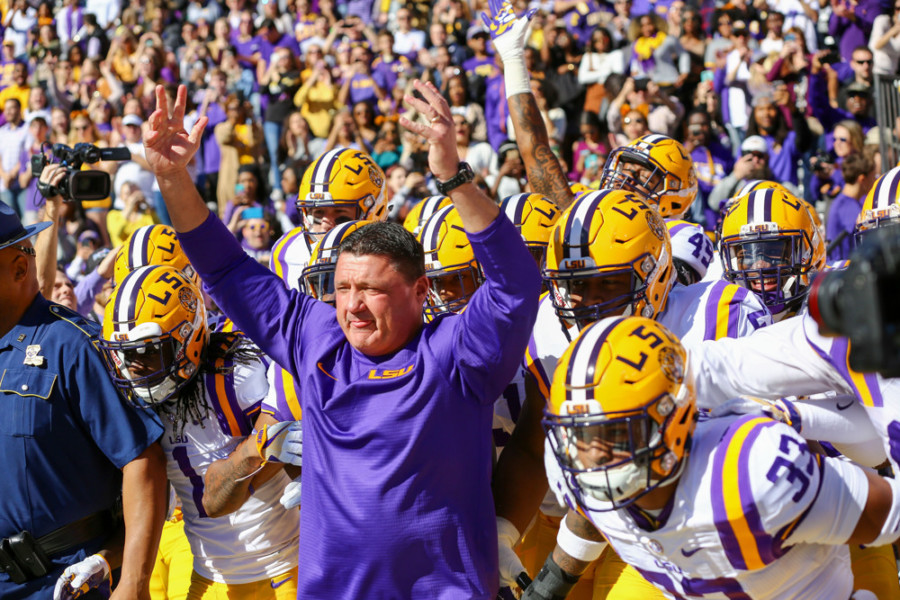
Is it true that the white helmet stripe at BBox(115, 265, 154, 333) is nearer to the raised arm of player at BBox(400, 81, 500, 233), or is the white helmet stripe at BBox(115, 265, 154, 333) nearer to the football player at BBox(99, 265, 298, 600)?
the football player at BBox(99, 265, 298, 600)

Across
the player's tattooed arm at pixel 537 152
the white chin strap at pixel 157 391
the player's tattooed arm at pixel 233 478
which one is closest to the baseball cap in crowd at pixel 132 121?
the player's tattooed arm at pixel 537 152

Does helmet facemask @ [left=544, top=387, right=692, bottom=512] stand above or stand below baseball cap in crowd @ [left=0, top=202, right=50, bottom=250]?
below

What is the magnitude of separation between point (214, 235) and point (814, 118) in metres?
8.89

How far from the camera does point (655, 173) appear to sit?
5348 mm

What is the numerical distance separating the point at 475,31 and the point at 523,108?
8.30 meters

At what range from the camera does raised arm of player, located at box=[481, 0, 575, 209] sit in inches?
215

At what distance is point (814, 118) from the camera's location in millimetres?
10875

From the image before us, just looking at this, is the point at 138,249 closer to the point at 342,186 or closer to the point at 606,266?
the point at 342,186

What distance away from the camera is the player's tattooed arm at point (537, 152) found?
5496mm

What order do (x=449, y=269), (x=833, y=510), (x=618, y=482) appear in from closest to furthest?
(x=833, y=510)
(x=618, y=482)
(x=449, y=269)

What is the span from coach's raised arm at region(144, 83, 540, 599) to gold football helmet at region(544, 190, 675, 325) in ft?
1.98


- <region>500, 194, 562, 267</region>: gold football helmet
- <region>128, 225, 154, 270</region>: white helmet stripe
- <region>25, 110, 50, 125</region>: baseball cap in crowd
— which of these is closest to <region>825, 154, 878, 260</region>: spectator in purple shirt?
<region>500, 194, 562, 267</region>: gold football helmet

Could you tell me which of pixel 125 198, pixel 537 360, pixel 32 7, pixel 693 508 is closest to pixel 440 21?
pixel 125 198

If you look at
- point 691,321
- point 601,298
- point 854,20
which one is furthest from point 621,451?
point 854,20
